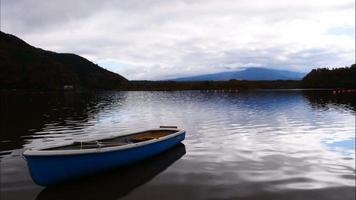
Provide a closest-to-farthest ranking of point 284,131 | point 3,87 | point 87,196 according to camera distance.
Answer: point 87,196 → point 284,131 → point 3,87

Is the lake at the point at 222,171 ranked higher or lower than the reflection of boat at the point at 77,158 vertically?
lower

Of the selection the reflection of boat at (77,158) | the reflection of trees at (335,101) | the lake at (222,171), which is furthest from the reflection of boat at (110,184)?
the reflection of trees at (335,101)

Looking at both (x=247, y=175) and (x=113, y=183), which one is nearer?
(x=113, y=183)

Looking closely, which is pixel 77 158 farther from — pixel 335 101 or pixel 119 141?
pixel 335 101

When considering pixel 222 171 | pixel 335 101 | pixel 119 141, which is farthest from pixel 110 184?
pixel 335 101

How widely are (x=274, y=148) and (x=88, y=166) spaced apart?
547 inches

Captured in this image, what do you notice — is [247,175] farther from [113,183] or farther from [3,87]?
[3,87]

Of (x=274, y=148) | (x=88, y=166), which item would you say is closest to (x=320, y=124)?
(x=274, y=148)

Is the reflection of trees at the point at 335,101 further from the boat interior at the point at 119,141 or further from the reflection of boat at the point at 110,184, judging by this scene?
the reflection of boat at the point at 110,184

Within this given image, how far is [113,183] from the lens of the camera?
17000 mm

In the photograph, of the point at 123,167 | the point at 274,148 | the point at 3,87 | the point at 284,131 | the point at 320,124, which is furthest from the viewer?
the point at 3,87

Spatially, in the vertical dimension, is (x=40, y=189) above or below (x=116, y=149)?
below

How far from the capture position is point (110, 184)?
16.8 meters

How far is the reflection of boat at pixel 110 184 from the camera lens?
1537 cm
